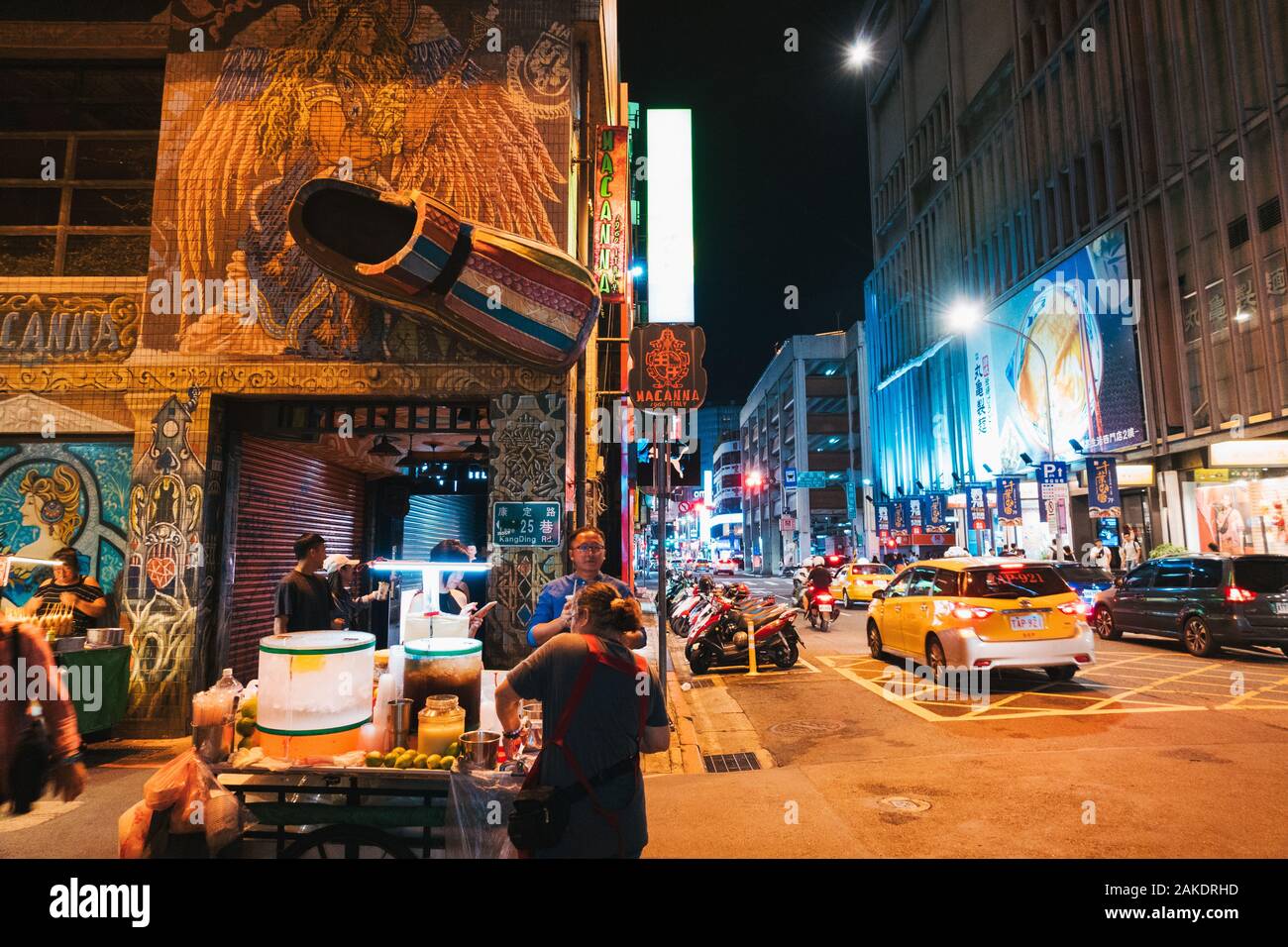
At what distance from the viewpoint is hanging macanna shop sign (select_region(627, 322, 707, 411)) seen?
29.2ft

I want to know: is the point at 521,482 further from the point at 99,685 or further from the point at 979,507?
the point at 979,507

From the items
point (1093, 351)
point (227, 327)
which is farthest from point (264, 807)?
point (1093, 351)

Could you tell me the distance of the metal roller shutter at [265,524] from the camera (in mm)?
8328

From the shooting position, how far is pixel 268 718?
3617 millimetres

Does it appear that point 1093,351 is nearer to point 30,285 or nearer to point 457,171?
point 457,171

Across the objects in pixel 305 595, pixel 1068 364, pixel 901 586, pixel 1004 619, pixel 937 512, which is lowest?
pixel 1004 619

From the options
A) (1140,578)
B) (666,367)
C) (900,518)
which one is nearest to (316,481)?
(666,367)

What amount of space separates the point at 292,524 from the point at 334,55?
21.1ft

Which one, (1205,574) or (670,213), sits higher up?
(670,213)

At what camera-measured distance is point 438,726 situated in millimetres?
3627

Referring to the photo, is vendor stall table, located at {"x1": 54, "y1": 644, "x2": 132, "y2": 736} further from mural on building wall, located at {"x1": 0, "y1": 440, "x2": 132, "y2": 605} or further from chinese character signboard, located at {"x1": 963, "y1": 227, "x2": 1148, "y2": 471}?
chinese character signboard, located at {"x1": 963, "y1": 227, "x2": 1148, "y2": 471}

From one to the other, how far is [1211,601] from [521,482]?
38.8ft

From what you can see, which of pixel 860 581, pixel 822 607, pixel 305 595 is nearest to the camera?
pixel 305 595

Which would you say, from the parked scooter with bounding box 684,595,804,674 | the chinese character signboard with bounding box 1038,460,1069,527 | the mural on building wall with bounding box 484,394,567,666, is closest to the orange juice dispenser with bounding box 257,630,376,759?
the mural on building wall with bounding box 484,394,567,666
